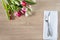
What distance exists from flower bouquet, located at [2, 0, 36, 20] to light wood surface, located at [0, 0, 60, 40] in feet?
0.10

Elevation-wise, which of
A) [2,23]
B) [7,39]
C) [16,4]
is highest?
[16,4]

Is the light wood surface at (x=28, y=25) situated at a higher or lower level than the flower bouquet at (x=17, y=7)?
lower

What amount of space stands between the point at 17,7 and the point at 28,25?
0.45ft

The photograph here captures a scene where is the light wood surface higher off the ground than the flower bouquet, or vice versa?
the flower bouquet

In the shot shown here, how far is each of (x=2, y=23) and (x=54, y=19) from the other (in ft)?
1.12

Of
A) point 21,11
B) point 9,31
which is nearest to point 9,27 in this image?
point 9,31

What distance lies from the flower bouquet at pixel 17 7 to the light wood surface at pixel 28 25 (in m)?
0.03

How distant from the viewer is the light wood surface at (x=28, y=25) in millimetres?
1256

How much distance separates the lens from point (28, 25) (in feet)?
4.17

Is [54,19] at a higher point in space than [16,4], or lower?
lower

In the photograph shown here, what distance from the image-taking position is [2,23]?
129 cm

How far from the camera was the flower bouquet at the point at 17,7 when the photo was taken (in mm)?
1265

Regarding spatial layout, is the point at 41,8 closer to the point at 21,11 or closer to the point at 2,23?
the point at 21,11

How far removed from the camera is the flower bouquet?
1.26m
